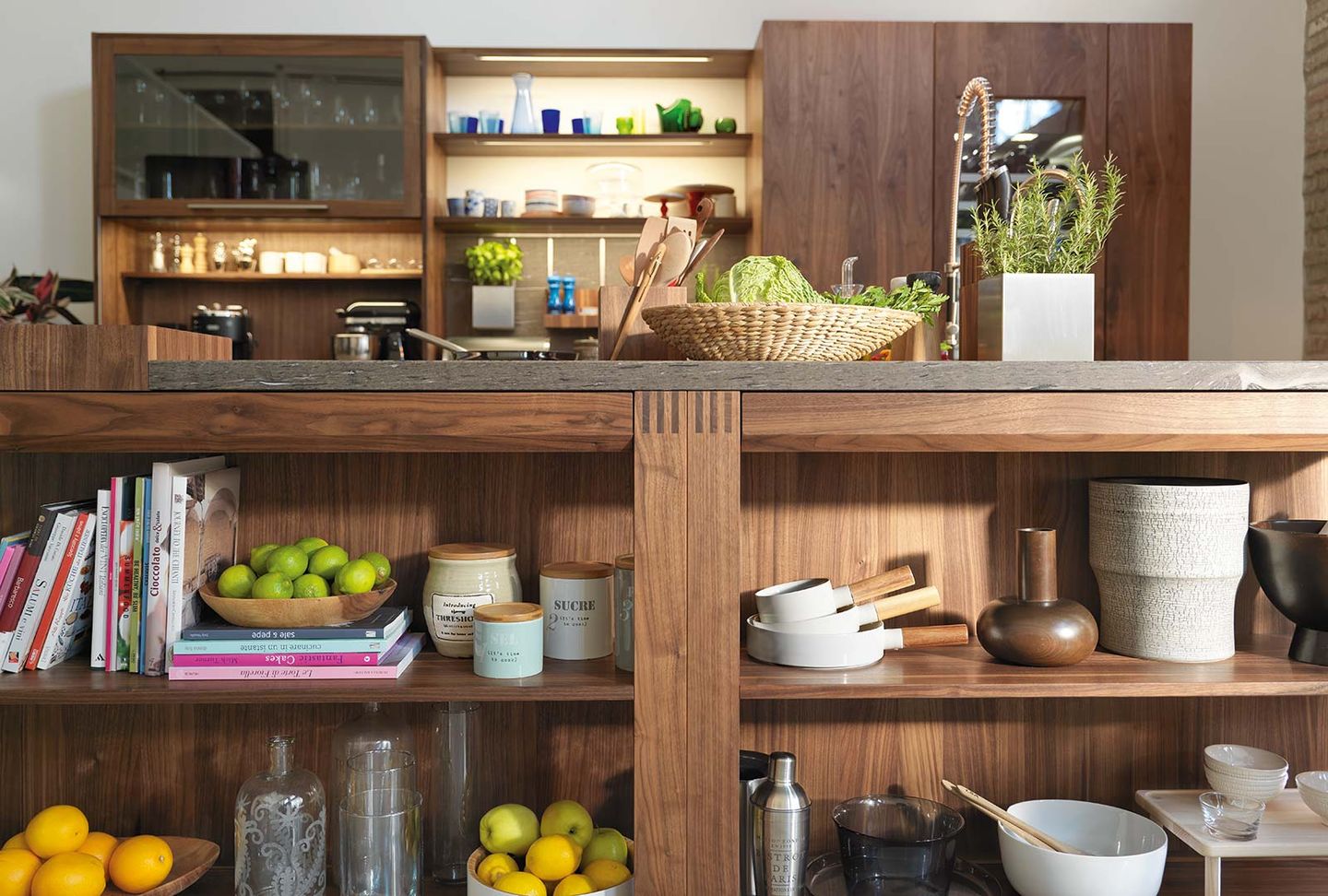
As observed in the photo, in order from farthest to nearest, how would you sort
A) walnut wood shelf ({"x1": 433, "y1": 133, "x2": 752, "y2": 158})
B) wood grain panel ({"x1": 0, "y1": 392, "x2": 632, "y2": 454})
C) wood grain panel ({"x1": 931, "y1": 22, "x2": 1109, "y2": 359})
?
walnut wood shelf ({"x1": 433, "y1": 133, "x2": 752, "y2": 158}) → wood grain panel ({"x1": 931, "y1": 22, "x2": 1109, "y2": 359}) → wood grain panel ({"x1": 0, "y1": 392, "x2": 632, "y2": 454})

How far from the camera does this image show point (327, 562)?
4.65ft

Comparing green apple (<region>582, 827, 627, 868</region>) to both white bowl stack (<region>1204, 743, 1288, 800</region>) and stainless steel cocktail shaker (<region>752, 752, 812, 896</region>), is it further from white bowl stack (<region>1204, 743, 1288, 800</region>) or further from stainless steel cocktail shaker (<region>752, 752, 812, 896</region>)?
white bowl stack (<region>1204, 743, 1288, 800</region>)

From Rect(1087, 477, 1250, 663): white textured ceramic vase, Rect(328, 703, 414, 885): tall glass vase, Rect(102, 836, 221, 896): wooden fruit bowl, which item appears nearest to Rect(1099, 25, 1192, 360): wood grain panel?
Rect(1087, 477, 1250, 663): white textured ceramic vase

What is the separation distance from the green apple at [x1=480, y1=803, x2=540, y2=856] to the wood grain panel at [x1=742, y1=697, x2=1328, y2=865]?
0.35 meters

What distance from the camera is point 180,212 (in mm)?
3619

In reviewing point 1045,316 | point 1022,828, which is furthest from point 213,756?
point 1045,316

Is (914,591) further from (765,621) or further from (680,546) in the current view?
(680,546)

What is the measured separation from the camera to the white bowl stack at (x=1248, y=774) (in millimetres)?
1405

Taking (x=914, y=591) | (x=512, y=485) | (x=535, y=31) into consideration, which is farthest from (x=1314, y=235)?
(x=512, y=485)

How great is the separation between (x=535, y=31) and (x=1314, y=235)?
296 centimetres

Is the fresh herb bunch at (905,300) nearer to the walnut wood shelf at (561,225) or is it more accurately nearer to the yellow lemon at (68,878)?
the yellow lemon at (68,878)

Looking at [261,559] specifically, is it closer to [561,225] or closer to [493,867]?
[493,867]

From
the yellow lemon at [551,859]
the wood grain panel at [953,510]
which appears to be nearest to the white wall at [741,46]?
the wood grain panel at [953,510]

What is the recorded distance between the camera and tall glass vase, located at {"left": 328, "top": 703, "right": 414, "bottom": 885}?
1450mm
